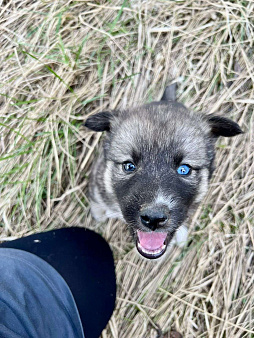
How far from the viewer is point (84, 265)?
2.88 metres

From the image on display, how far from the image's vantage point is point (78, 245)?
2912 millimetres

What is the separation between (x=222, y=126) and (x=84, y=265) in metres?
1.64

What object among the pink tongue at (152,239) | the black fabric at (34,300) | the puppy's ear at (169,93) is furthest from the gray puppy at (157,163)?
the black fabric at (34,300)

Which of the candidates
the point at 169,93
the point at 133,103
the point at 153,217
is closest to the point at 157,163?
the point at 153,217

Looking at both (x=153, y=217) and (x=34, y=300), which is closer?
(x=153, y=217)

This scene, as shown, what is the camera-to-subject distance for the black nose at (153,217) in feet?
6.12

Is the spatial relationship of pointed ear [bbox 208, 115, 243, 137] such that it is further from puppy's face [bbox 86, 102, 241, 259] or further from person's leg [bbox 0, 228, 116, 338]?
person's leg [bbox 0, 228, 116, 338]

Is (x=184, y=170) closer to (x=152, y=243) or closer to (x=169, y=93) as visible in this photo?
(x=152, y=243)

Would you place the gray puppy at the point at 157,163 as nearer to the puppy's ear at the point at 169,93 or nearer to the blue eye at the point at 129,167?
the blue eye at the point at 129,167

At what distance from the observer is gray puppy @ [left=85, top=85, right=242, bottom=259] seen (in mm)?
1979

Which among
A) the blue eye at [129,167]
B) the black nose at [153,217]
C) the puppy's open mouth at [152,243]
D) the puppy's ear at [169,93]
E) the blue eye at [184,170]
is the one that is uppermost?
the puppy's ear at [169,93]

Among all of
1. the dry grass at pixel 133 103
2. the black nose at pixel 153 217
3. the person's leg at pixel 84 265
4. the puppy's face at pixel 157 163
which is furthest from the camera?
the dry grass at pixel 133 103

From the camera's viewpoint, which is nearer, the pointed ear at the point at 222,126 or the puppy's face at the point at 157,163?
the puppy's face at the point at 157,163

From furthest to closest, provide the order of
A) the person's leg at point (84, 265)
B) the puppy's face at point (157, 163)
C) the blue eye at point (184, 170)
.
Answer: the person's leg at point (84, 265) < the blue eye at point (184, 170) < the puppy's face at point (157, 163)
